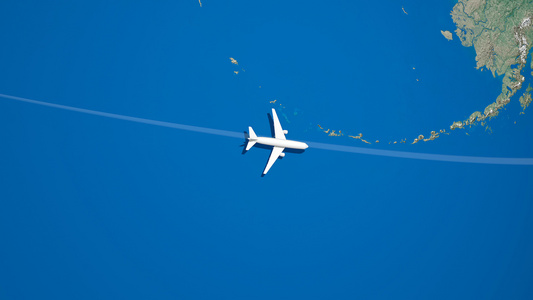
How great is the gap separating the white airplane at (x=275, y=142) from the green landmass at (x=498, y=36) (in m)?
3.65

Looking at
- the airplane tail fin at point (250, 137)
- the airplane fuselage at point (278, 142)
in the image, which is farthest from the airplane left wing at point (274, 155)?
the airplane tail fin at point (250, 137)

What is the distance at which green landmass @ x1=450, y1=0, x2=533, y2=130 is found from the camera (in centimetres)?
641

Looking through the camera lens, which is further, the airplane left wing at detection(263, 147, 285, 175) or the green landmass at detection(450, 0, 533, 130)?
the green landmass at detection(450, 0, 533, 130)

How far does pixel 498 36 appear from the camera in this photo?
649 cm

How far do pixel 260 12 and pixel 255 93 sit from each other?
1768mm

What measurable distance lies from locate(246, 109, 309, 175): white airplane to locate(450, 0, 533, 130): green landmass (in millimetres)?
3652

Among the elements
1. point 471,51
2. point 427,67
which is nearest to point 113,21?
point 427,67

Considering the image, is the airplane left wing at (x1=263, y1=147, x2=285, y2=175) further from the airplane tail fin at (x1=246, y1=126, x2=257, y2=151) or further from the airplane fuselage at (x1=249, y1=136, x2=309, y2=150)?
the airplane tail fin at (x1=246, y1=126, x2=257, y2=151)

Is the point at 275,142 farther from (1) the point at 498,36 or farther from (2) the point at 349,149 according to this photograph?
(1) the point at 498,36

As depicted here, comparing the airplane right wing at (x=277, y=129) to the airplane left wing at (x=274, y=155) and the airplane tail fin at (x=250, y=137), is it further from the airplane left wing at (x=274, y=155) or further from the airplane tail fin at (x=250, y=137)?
the airplane tail fin at (x=250, y=137)

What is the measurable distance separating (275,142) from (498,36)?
5476 mm

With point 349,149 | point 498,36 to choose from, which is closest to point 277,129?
point 349,149

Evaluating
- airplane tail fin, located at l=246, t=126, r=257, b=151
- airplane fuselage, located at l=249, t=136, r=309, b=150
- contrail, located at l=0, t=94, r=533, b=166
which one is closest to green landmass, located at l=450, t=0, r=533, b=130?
contrail, located at l=0, t=94, r=533, b=166

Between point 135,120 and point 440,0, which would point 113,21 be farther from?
point 440,0
